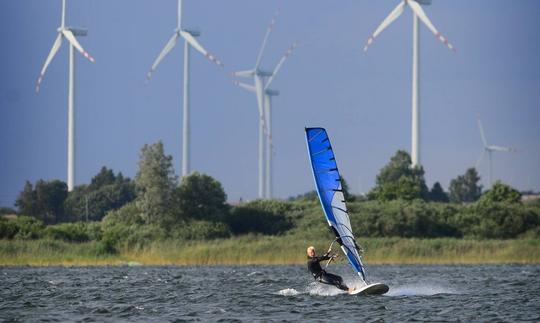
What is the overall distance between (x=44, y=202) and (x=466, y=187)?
200ft

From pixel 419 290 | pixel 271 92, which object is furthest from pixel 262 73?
pixel 419 290

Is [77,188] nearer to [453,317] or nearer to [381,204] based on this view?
[381,204]

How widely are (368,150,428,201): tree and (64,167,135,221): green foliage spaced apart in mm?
20389

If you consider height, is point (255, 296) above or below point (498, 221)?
below

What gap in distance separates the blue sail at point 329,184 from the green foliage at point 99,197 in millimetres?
63521

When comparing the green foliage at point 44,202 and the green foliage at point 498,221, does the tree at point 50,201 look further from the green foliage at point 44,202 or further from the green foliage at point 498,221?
the green foliage at point 498,221

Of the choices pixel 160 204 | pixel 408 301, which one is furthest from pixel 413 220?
pixel 408 301

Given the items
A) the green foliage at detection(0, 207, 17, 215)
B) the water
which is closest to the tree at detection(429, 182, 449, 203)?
the green foliage at detection(0, 207, 17, 215)

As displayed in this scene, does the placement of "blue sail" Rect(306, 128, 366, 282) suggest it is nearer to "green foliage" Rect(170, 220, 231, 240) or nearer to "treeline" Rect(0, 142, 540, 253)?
"treeline" Rect(0, 142, 540, 253)

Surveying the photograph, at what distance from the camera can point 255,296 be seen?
4366 cm

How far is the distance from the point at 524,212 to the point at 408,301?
41.7 metres

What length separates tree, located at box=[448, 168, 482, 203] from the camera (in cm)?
15512

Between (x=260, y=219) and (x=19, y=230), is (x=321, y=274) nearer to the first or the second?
(x=19, y=230)

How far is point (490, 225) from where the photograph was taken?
80.3 meters
